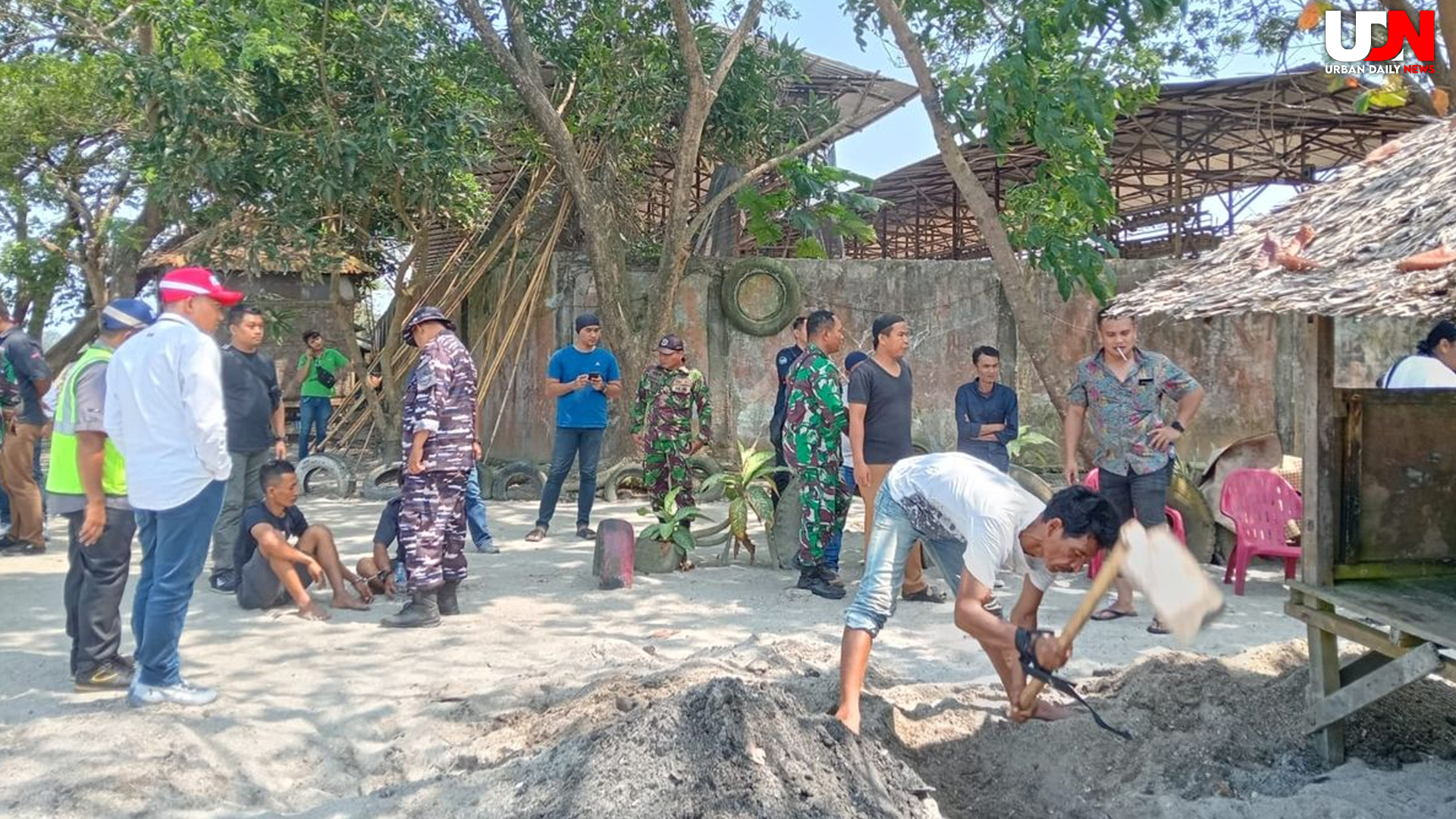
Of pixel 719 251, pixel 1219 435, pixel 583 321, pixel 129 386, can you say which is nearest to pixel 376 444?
pixel 719 251

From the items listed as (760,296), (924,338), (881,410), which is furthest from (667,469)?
(924,338)

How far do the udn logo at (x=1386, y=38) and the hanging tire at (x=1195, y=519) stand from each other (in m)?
3.58

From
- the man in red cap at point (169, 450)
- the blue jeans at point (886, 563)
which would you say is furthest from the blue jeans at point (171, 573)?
the blue jeans at point (886, 563)

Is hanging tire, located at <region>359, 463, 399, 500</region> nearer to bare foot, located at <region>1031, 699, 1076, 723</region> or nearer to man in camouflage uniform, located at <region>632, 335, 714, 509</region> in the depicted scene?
man in camouflage uniform, located at <region>632, 335, 714, 509</region>

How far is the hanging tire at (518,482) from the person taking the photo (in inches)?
377

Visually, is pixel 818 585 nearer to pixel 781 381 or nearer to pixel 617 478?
pixel 781 381

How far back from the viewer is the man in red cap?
3.84m

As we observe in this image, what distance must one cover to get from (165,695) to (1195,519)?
5491 mm

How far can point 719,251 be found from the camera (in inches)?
484

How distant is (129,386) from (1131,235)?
18533mm

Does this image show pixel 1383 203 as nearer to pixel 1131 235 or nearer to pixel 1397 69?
pixel 1397 69

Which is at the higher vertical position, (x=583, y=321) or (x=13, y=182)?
(x=13, y=182)

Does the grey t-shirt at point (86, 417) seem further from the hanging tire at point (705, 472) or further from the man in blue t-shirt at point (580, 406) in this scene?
the hanging tire at point (705, 472)

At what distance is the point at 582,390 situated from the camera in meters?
7.14
